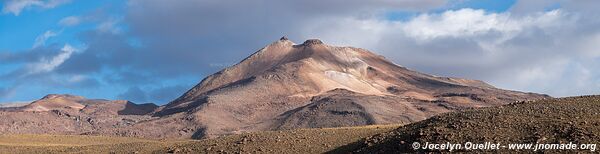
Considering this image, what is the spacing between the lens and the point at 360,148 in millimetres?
41625

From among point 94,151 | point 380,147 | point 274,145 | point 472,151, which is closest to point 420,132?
point 380,147

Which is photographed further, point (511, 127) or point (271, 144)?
point (271, 144)

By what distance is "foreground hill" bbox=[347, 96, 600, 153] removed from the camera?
3359cm

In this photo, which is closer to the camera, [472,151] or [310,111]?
[472,151]

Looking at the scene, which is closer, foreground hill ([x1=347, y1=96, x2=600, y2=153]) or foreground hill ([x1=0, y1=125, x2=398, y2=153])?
foreground hill ([x1=347, y1=96, x2=600, y2=153])

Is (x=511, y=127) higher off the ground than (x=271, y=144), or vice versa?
(x=271, y=144)

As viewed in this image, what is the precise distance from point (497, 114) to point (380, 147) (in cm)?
592

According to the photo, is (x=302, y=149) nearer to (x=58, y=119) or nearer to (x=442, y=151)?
(x=442, y=151)

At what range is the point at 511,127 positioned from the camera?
35938mm

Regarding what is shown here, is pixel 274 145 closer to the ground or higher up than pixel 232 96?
closer to the ground

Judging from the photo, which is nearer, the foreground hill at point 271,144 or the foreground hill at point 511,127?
the foreground hill at point 511,127

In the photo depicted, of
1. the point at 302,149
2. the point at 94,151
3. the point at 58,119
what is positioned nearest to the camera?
the point at 302,149

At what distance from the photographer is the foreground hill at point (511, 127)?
33594mm

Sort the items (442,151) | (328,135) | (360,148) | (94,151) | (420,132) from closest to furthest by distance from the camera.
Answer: (442,151), (420,132), (360,148), (328,135), (94,151)
